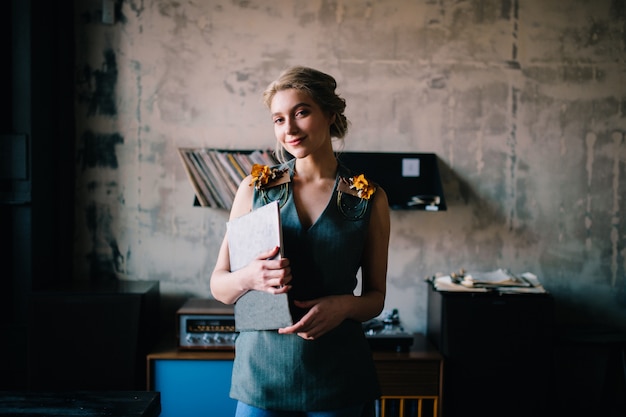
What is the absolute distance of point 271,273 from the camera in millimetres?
1139

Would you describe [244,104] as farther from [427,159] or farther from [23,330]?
[23,330]

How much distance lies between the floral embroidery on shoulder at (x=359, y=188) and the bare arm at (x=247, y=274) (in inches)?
9.7

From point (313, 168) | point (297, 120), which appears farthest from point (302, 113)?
point (313, 168)

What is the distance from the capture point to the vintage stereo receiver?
2.58 m

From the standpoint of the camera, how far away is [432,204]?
2.85 metres

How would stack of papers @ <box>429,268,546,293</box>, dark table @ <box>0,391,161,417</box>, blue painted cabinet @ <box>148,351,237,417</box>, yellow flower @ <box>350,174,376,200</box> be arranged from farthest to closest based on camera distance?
stack of papers @ <box>429,268,546,293</box>
blue painted cabinet @ <box>148,351,237,417</box>
yellow flower @ <box>350,174,376,200</box>
dark table @ <box>0,391,161,417</box>

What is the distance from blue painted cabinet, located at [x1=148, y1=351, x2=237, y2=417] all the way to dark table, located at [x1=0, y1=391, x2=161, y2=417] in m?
1.37

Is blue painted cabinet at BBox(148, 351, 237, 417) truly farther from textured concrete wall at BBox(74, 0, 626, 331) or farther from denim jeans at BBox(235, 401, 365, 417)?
denim jeans at BBox(235, 401, 365, 417)

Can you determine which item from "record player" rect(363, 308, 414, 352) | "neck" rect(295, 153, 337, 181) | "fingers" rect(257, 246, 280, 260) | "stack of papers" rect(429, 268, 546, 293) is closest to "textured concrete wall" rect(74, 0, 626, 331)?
"stack of papers" rect(429, 268, 546, 293)

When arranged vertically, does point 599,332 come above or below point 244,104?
below

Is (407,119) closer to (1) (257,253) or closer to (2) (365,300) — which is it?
(2) (365,300)

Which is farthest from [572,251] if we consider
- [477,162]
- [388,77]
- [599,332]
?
[388,77]

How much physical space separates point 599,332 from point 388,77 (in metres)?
1.90

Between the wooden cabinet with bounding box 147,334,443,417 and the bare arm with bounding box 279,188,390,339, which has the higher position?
the bare arm with bounding box 279,188,390,339
